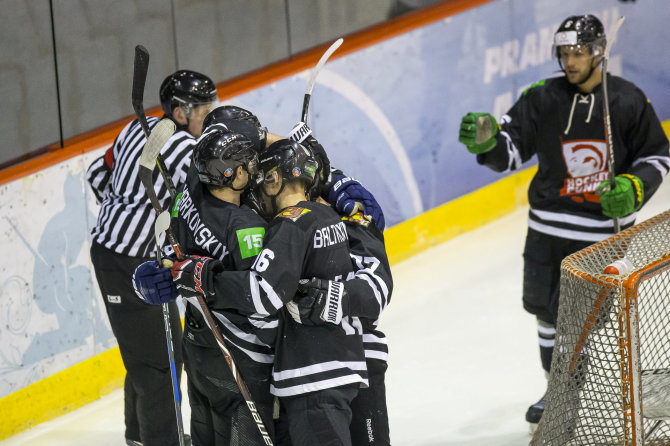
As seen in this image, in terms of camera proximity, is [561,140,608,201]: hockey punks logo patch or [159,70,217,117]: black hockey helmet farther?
[561,140,608,201]: hockey punks logo patch

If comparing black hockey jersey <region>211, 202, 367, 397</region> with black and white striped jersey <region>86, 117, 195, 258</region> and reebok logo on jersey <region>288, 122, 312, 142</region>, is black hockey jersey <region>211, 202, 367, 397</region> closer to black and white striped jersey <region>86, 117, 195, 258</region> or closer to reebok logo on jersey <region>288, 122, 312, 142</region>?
reebok logo on jersey <region>288, 122, 312, 142</region>

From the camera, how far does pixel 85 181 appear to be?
15.0 feet

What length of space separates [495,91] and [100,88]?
8.86ft

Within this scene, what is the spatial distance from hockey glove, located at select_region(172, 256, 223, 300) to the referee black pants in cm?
97

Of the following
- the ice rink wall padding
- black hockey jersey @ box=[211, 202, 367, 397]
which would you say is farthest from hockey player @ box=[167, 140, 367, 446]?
the ice rink wall padding

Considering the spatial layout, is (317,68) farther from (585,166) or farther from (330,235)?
(585,166)

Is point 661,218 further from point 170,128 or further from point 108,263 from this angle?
point 108,263

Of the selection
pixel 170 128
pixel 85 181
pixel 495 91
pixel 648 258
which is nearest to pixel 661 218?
pixel 648 258

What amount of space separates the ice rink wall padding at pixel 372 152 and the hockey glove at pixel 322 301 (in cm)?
197

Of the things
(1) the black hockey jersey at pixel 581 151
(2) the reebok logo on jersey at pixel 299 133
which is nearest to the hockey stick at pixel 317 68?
(2) the reebok logo on jersey at pixel 299 133

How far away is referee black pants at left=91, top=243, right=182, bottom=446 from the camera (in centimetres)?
378

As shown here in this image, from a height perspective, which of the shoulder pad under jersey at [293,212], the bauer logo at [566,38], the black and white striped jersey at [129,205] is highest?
the bauer logo at [566,38]

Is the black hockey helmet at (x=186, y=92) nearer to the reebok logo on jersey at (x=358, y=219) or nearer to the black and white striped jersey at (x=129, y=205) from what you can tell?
the black and white striped jersey at (x=129, y=205)

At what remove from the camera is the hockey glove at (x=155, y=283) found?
114 inches
